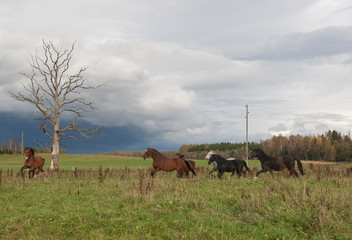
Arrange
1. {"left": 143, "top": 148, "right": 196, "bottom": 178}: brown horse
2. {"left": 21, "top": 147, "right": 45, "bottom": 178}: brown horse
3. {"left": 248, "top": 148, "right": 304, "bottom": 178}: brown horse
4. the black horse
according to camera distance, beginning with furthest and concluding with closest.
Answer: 1. {"left": 21, "top": 147, "right": 45, "bottom": 178}: brown horse
2. {"left": 248, "top": 148, "right": 304, "bottom": 178}: brown horse
3. the black horse
4. {"left": 143, "top": 148, "right": 196, "bottom": 178}: brown horse

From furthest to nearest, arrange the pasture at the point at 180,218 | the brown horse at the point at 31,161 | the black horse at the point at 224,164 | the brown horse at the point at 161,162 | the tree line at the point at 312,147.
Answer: the tree line at the point at 312,147 < the brown horse at the point at 31,161 < the black horse at the point at 224,164 < the brown horse at the point at 161,162 < the pasture at the point at 180,218

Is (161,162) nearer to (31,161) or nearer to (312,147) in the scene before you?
(31,161)

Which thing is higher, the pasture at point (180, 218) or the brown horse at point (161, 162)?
the brown horse at point (161, 162)

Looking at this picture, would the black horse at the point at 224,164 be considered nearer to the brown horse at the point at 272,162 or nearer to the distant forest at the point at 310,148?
the brown horse at the point at 272,162

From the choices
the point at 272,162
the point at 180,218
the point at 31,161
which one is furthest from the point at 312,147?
the point at 180,218

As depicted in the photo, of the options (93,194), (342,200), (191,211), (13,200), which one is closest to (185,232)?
(191,211)

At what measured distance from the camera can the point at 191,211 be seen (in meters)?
8.38

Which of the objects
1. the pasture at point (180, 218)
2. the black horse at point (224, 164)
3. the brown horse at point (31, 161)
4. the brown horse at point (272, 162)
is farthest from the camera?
the brown horse at point (31, 161)

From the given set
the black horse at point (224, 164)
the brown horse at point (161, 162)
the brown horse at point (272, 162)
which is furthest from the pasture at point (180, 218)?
the brown horse at point (272, 162)

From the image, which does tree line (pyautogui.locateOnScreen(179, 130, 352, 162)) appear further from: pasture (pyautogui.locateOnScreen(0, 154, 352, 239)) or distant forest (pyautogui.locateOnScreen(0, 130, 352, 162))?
pasture (pyautogui.locateOnScreen(0, 154, 352, 239))

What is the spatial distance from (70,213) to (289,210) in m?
6.08

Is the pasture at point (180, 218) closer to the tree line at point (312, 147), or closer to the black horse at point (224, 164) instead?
the black horse at point (224, 164)

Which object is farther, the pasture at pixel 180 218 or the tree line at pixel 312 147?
the tree line at pixel 312 147

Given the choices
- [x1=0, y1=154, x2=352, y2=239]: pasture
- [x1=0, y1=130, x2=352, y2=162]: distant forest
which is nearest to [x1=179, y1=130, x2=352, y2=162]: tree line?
[x1=0, y1=130, x2=352, y2=162]: distant forest
